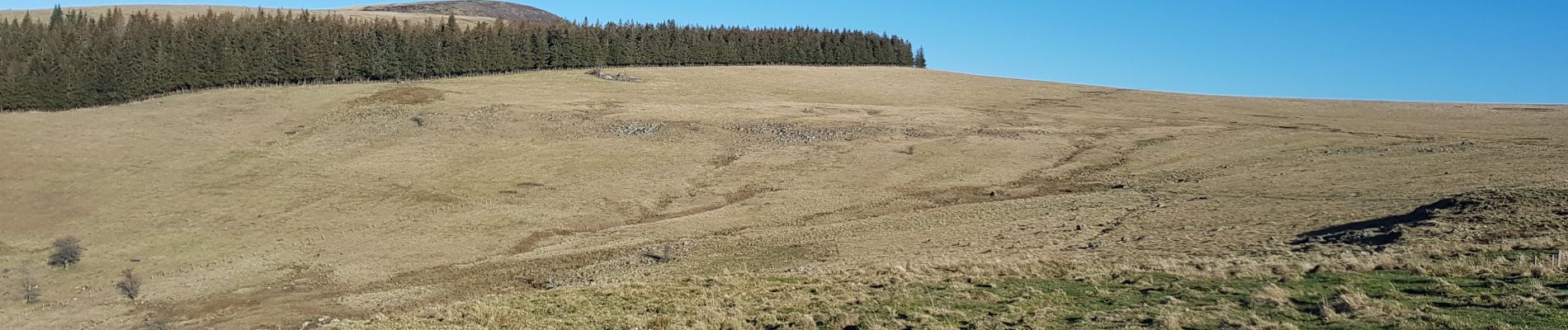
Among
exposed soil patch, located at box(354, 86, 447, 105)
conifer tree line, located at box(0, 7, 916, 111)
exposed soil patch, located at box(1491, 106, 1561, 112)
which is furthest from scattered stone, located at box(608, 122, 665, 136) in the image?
exposed soil patch, located at box(1491, 106, 1561, 112)

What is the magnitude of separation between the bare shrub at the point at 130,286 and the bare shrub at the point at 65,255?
14.8 ft

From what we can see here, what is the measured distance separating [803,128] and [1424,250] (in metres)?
47.7

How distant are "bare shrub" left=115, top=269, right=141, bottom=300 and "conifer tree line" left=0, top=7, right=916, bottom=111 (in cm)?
5321

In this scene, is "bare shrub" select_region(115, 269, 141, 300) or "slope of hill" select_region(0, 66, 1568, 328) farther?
"bare shrub" select_region(115, 269, 141, 300)

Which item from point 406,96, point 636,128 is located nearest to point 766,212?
point 636,128

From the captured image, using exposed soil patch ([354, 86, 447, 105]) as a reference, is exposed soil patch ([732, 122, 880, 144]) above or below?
above

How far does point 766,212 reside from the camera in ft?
142

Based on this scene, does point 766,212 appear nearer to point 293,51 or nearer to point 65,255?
point 65,255

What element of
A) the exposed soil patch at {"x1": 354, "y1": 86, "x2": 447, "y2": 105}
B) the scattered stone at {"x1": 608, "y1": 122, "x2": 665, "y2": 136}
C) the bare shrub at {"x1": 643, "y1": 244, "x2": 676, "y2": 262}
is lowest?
the bare shrub at {"x1": 643, "y1": 244, "x2": 676, "y2": 262}

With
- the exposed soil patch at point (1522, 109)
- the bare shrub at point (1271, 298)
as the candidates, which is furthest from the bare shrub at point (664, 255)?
the exposed soil patch at point (1522, 109)

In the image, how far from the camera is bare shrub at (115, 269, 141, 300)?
3344 centimetres

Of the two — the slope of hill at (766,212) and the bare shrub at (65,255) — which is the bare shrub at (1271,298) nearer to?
the slope of hill at (766,212)

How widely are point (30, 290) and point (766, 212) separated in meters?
29.0

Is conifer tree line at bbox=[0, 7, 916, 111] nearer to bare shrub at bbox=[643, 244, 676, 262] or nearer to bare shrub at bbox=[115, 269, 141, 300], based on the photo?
bare shrub at bbox=[115, 269, 141, 300]
